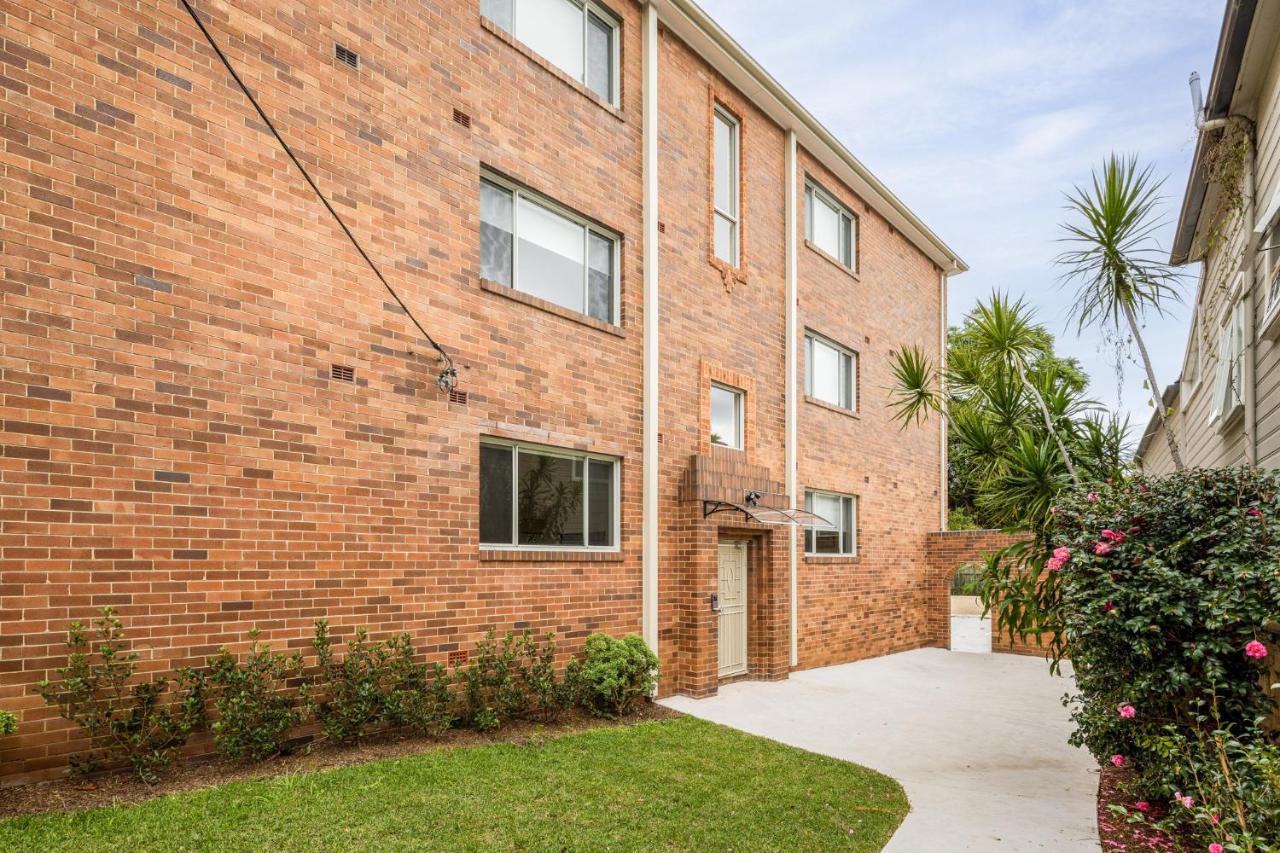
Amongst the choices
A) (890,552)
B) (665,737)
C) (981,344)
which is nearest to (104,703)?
(665,737)

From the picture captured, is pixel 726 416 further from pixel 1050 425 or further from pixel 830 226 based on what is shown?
pixel 830 226

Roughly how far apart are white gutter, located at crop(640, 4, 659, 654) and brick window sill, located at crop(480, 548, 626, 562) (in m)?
0.54

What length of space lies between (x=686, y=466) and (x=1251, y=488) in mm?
6377

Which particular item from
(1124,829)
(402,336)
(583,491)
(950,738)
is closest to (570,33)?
(402,336)

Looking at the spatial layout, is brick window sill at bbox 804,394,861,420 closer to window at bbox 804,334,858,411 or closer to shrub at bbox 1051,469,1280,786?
window at bbox 804,334,858,411

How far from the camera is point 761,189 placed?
42.0 ft

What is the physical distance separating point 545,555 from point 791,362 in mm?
6189

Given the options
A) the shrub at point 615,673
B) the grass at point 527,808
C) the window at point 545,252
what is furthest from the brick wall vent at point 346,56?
the shrub at point 615,673

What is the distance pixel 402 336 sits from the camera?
→ 7.38 m

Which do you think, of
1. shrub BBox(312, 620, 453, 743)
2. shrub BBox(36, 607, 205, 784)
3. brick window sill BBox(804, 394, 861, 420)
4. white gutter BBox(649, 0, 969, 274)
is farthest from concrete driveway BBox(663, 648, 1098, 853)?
white gutter BBox(649, 0, 969, 274)

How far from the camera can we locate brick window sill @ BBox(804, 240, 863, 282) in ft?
46.4

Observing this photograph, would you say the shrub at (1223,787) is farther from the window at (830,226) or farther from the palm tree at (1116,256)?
the window at (830,226)

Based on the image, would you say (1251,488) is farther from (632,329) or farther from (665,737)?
(632,329)

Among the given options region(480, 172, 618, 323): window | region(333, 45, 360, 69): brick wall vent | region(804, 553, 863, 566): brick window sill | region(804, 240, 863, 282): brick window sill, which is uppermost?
region(804, 240, 863, 282): brick window sill
